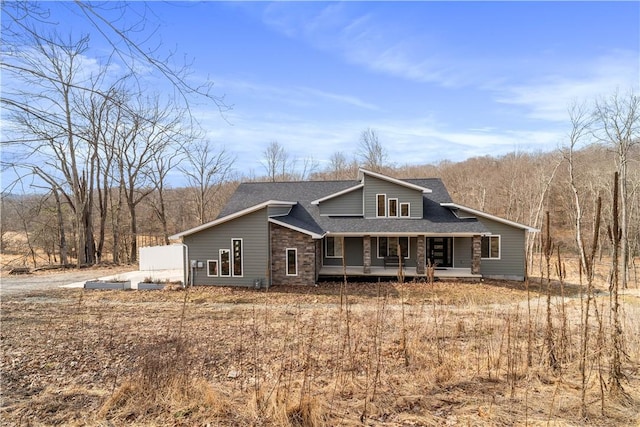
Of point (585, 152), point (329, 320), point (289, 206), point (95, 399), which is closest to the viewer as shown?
point (95, 399)

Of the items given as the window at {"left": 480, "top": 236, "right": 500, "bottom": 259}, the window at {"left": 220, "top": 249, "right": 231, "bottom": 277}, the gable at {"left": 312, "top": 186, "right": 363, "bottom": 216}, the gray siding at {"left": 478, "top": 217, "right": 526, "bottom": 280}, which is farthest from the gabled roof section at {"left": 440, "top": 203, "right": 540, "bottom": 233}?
the window at {"left": 220, "top": 249, "right": 231, "bottom": 277}

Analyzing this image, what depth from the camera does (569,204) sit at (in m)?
35.2

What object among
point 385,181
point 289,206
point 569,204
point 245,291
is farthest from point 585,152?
point 245,291

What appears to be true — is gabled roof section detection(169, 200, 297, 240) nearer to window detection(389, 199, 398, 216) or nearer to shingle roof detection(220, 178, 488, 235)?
shingle roof detection(220, 178, 488, 235)

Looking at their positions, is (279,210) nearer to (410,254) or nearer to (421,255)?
(410,254)

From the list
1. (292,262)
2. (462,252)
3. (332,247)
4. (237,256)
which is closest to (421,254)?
(462,252)

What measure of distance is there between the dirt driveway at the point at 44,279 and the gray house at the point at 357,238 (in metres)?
6.03

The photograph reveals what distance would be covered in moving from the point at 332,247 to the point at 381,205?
3.09m

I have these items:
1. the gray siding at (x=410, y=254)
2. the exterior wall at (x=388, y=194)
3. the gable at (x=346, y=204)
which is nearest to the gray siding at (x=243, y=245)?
the gable at (x=346, y=204)

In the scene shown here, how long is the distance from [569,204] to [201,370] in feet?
132

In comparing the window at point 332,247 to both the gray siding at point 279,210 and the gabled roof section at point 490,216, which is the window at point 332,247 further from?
the gabled roof section at point 490,216

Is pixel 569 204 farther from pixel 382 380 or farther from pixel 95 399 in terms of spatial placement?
pixel 95 399

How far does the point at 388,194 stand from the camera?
16.7 m

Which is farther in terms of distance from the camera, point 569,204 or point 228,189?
point 228,189
